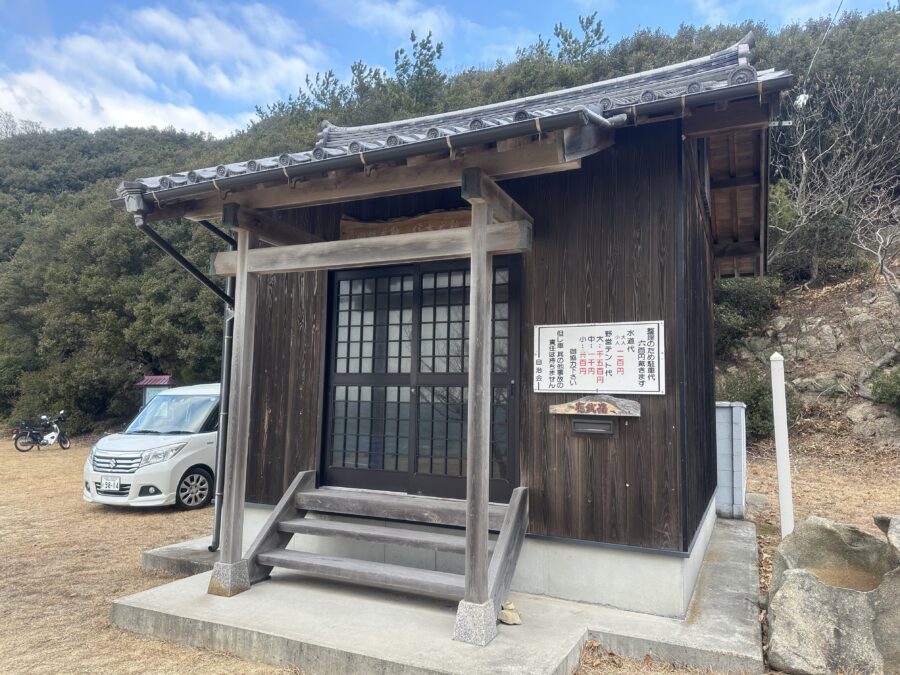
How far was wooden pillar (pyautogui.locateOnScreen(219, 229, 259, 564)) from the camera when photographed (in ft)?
14.0

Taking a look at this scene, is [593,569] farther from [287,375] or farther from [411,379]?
[287,375]

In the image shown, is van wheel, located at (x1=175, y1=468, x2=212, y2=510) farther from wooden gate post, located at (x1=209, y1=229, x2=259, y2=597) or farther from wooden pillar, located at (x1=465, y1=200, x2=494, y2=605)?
wooden pillar, located at (x1=465, y1=200, x2=494, y2=605)

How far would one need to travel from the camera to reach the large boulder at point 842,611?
3.16 m

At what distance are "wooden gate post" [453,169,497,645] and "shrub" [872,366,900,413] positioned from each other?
12.5 m

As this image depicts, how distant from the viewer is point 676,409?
12.9ft

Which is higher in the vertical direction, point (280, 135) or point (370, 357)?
point (280, 135)

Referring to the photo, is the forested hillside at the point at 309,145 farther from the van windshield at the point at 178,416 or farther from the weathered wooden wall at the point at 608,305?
the weathered wooden wall at the point at 608,305

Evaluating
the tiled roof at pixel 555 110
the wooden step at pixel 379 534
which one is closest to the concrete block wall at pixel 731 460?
the tiled roof at pixel 555 110

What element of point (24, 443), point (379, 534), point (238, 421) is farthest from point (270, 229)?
point (24, 443)

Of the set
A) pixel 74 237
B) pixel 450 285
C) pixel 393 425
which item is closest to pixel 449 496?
pixel 393 425

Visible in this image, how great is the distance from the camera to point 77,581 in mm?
5242

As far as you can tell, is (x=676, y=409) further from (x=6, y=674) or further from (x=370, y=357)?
(x=6, y=674)

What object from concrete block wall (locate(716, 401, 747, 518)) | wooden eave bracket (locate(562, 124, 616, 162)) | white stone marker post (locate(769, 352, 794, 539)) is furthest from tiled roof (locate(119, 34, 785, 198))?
concrete block wall (locate(716, 401, 747, 518))

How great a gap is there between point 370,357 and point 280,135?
22859 millimetres
